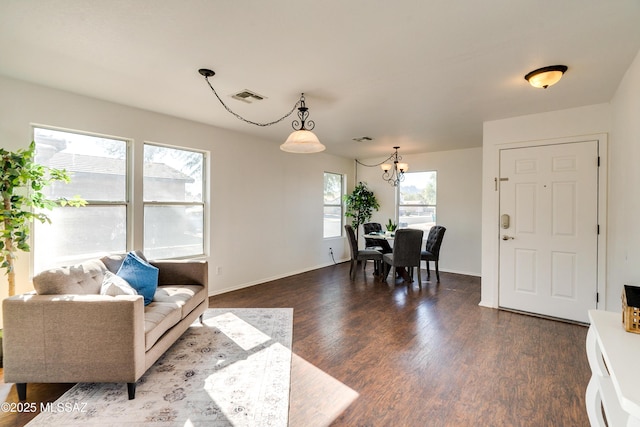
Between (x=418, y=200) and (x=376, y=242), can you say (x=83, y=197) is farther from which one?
(x=418, y=200)

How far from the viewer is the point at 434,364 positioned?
8.13 feet

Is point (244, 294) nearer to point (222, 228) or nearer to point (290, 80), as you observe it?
point (222, 228)

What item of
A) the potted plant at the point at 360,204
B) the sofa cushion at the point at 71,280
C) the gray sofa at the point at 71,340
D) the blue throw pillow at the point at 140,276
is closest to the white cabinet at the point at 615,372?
the gray sofa at the point at 71,340

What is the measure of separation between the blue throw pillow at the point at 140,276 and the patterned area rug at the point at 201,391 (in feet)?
1.84

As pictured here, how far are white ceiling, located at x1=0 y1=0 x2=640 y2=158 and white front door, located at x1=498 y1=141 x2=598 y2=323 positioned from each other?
2.06ft

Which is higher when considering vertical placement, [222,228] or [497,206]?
[497,206]

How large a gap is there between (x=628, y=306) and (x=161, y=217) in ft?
14.4

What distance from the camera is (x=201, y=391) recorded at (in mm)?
2061

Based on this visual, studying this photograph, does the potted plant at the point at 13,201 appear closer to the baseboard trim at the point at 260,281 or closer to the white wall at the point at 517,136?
the baseboard trim at the point at 260,281

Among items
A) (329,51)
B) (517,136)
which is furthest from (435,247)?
(329,51)

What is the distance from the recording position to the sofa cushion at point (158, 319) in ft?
6.98

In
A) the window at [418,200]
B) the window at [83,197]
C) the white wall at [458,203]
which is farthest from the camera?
the window at [418,200]

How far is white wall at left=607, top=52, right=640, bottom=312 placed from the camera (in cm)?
224

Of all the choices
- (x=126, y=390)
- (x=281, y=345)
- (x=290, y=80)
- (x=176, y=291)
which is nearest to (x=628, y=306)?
(x=281, y=345)
